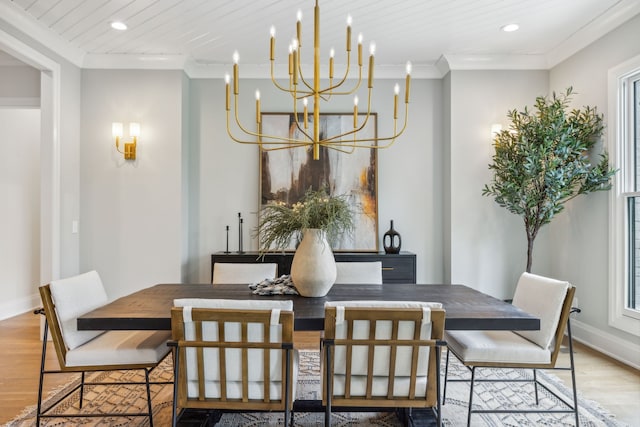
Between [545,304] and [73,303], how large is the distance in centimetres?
247

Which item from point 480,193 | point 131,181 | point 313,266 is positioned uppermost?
point 131,181

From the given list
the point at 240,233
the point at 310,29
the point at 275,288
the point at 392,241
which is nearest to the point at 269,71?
the point at 310,29

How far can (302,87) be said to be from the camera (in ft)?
14.0

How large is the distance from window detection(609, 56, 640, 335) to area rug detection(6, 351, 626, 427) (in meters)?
0.91

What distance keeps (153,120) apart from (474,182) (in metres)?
3.30

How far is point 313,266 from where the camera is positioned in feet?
7.21

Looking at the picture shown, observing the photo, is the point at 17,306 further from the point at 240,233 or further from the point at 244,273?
the point at 244,273

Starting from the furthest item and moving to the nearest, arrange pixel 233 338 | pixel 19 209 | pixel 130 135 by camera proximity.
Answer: pixel 19 209, pixel 130 135, pixel 233 338

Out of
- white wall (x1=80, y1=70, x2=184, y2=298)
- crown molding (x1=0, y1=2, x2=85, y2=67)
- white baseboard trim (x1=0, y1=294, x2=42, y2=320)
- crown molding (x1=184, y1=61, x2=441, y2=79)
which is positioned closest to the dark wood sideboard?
white wall (x1=80, y1=70, x2=184, y2=298)

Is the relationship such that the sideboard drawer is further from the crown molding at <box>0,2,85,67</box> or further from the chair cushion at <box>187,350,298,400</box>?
the crown molding at <box>0,2,85,67</box>

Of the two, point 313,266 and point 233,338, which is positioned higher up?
point 313,266

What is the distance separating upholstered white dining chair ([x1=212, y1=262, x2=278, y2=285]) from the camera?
9.61 ft

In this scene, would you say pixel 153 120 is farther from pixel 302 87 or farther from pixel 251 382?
pixel 251 382

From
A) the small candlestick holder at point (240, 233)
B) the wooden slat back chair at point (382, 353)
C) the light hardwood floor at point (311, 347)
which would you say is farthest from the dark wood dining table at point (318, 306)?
the small candlestick holder at point (240, 233)
